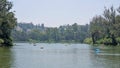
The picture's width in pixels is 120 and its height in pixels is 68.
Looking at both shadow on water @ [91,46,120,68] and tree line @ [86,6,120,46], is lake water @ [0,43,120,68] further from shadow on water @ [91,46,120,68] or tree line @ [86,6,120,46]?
tree line @ [86,6,120,46]

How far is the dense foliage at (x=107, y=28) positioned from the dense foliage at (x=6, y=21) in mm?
39481

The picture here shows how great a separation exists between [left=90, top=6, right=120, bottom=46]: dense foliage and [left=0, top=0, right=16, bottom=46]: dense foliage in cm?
3948

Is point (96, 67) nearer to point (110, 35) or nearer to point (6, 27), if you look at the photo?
point (6, 27)

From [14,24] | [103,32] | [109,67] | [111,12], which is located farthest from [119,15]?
[109,67]

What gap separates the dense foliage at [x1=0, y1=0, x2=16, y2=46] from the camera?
362ft

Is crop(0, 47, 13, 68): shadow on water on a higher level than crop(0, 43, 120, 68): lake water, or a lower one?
higher

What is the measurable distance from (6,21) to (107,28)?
48.6m

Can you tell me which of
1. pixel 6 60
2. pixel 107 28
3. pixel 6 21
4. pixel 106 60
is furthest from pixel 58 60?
pixel 107 28

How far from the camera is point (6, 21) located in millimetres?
110000

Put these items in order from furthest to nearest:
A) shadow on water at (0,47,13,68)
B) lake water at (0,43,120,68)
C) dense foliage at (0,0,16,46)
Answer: dense foliage at (0,0,16,46), lake water at (0,43,120,68), shadow on water at (0,47,13,68)

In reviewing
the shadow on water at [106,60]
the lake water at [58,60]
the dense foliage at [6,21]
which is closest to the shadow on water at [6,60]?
the lake water at [58,60]

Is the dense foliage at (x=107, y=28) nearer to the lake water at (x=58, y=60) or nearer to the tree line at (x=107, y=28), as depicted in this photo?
the tree line at (x=107, y=28)

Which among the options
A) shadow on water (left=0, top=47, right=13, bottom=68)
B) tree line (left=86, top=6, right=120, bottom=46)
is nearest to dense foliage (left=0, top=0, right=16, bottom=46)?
tree line (left=86, top=6, right=120, bottom=46)

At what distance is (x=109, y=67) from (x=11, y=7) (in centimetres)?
8375
